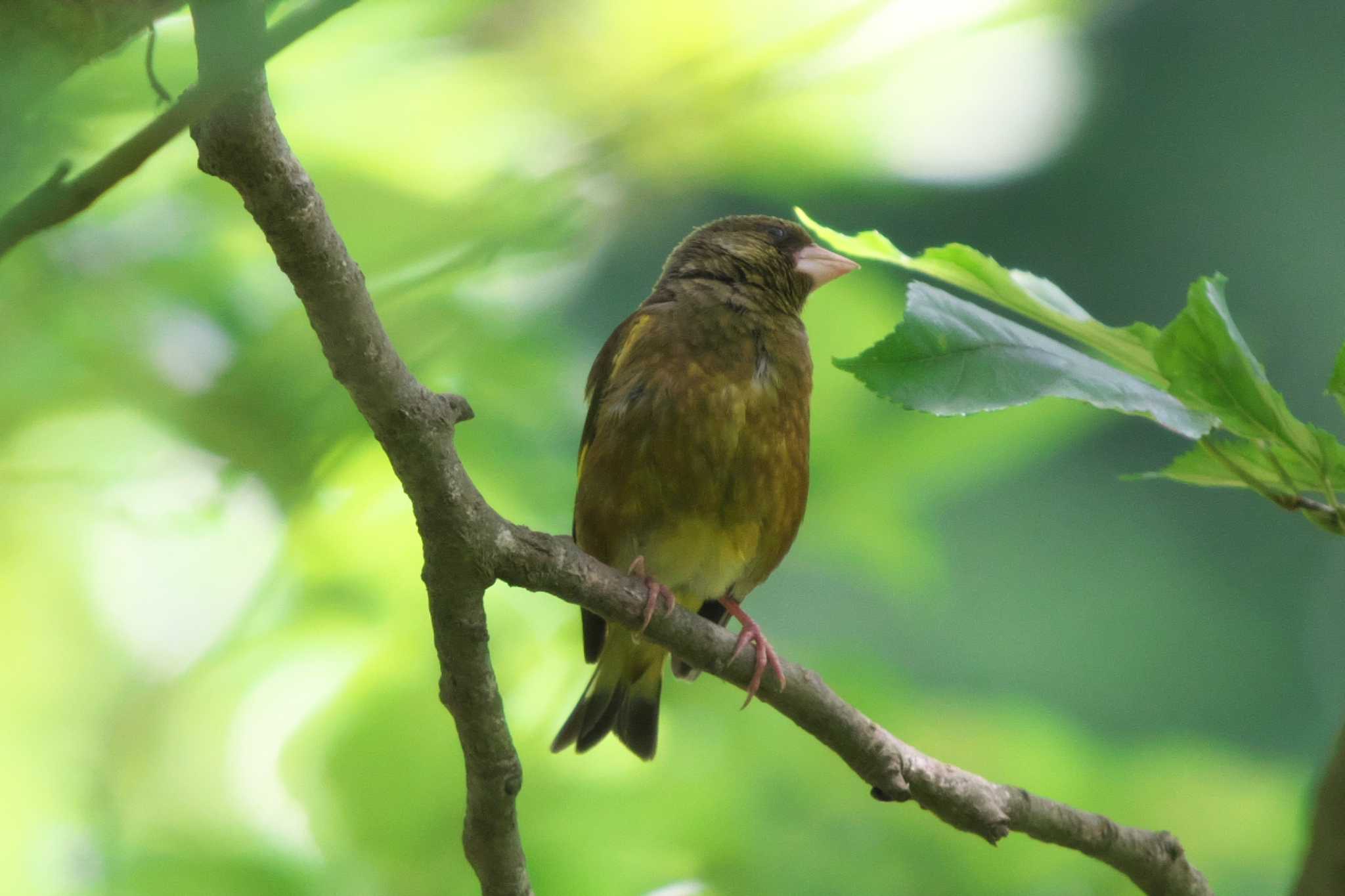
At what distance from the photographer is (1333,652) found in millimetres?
4320

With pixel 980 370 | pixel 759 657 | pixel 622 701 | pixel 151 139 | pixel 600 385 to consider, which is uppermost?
pixel 600 385

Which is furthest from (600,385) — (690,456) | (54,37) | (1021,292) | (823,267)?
(54,37)

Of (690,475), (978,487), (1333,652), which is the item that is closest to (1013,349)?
(690,475)

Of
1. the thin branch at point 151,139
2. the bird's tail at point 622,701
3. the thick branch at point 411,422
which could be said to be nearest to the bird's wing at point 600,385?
the bird's tail at point 622,701

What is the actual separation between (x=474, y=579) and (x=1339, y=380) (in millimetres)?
1247

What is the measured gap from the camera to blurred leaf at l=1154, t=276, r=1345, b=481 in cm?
139

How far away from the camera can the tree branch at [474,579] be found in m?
1.45

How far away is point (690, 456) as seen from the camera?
3.29 metres

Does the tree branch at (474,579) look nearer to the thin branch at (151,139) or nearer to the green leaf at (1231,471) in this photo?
the thin branch at (151,139)

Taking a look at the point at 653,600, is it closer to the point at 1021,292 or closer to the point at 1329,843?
the point at 1021,292

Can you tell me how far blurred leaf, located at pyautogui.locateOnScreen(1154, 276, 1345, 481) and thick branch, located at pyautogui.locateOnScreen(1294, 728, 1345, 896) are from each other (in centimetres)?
37

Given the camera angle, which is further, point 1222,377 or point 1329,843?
point 1222,377

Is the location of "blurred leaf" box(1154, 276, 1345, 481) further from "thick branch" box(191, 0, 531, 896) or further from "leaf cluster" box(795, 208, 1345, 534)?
"thick branch" box(191, 0, 531, 896)

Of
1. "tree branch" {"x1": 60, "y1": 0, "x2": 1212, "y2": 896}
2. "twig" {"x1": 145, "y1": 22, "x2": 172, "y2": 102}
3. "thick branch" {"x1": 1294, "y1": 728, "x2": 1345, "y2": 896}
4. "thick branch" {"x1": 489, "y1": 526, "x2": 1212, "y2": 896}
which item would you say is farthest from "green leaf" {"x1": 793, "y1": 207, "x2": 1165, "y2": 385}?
"thick branch" {"x1": 489, "y1": 526, "x2": 1212, "y2": 896}
